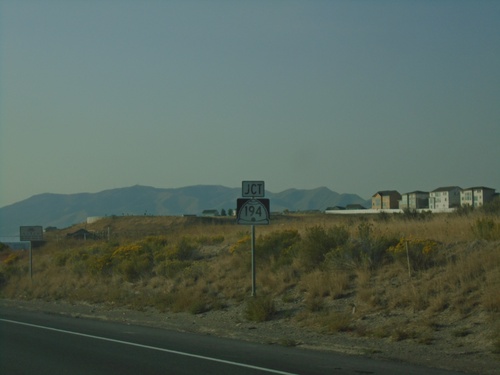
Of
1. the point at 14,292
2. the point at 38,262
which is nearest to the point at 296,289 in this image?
the point at 14,292

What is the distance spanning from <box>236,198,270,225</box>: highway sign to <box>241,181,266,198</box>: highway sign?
193 mm

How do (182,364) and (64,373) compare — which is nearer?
(64,373)

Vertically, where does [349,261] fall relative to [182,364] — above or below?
above

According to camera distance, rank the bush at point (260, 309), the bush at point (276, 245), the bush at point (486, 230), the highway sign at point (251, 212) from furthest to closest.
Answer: the bush at point (276, 245), the bush at point (486, 230), the highway sign at point (251, 212), the bush at point (260, 309)

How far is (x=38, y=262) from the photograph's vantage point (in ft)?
133

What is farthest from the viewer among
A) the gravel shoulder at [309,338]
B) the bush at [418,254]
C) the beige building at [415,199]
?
the beige building at [415,199]

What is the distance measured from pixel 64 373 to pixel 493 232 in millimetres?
14433

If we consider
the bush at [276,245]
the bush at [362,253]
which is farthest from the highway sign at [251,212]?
the bush at [276,245]

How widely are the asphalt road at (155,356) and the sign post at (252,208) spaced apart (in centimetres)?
440

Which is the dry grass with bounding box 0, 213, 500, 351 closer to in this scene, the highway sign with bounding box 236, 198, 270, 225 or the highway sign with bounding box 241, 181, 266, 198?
the highway sign with bounding box 236, 198, 270, 225

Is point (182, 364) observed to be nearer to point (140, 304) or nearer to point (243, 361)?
point (243, 361)

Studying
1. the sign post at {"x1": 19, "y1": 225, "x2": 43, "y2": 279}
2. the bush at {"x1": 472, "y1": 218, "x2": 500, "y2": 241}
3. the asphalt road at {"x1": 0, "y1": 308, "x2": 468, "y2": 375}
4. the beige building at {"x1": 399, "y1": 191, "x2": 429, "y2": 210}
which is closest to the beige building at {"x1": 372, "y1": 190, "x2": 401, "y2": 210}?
the beige building at {"x1": 399, "y1": 191, "x2": 429, "y2": 210}

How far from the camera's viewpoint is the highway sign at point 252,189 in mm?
21109

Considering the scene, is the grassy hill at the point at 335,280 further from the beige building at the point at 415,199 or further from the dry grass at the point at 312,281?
the beige building at the point at 415,199
